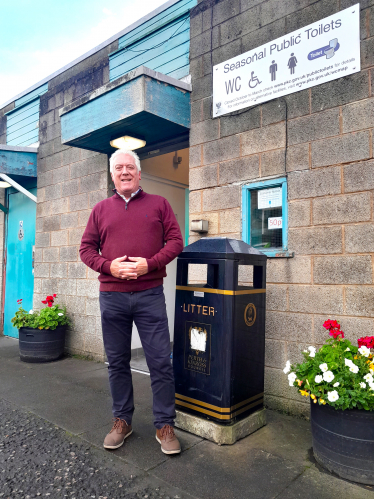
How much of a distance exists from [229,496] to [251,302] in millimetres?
1287

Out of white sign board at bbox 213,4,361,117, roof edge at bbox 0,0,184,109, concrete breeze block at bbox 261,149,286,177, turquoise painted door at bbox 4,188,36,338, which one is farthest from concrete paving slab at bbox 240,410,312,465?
turquoise painted door at bbox 4,188,36,338

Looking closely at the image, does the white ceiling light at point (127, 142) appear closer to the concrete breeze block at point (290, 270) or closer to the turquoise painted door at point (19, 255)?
the concrete breeze block at point (290, 270)

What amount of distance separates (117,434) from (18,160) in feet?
16.2

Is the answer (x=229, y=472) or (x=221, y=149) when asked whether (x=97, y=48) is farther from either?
(x=229, y=472)

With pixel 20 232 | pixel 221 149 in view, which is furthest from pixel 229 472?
pixel 20 232

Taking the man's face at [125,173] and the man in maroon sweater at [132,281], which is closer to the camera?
the man in maroon sweater at [132,281]

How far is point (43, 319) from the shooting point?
5.25 metres

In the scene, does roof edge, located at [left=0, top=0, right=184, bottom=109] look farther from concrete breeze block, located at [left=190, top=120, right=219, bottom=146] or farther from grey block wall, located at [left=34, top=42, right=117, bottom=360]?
concrete breeze block, located at [left=190, top=120, right=219, bottom=146]

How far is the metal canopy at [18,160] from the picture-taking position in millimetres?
6082

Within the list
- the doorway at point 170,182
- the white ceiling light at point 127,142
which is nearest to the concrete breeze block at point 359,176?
the white ceiling light at point 127,142

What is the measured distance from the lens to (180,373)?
2969 mm

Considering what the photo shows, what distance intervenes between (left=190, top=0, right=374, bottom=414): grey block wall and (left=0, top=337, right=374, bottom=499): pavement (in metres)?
0.76

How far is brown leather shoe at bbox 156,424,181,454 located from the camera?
102 inches

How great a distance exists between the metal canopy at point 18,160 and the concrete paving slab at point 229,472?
5.17 metres
